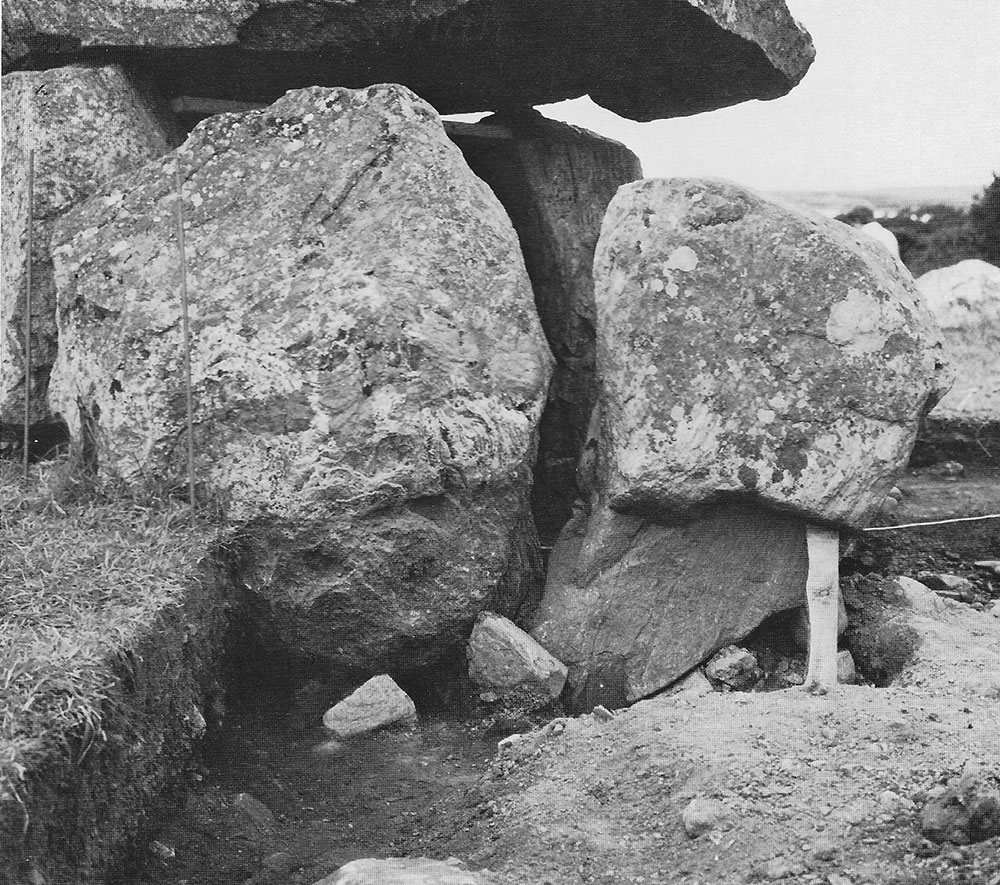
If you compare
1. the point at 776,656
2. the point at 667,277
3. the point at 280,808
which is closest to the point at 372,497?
the point at 280,808

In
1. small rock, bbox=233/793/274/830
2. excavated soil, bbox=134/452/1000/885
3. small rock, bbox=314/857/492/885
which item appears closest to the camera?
small rock, bbox=314/857/492/885

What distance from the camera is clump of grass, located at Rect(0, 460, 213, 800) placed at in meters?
3.14

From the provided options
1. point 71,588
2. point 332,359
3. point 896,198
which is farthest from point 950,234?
point 71,588

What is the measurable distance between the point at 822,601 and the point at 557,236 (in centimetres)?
229

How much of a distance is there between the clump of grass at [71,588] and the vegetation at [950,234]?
33.7 ft

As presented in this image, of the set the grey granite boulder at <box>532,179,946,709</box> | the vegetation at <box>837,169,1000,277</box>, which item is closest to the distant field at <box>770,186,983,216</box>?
the vegetation at <box>837,169,1000,277</box>

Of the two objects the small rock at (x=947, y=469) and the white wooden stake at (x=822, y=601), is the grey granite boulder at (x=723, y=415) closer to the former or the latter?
the white wooden stake at (x=822, y=601)

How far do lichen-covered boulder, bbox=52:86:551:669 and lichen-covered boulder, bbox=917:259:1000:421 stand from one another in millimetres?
4361

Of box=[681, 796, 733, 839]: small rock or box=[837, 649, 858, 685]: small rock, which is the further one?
box=[837, 649, 858, 685]: small rock

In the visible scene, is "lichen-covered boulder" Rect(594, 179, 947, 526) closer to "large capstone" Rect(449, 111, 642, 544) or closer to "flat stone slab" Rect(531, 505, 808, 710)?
"flat stone slab" Rect(531, 505, 808, 710)

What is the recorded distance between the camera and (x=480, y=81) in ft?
18.7

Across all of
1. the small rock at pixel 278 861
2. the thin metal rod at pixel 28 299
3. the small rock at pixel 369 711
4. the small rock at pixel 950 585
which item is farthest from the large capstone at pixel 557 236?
the small rock at pixel 278 861

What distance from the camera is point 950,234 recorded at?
46.5ft

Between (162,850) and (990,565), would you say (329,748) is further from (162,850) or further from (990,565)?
(990,565)
